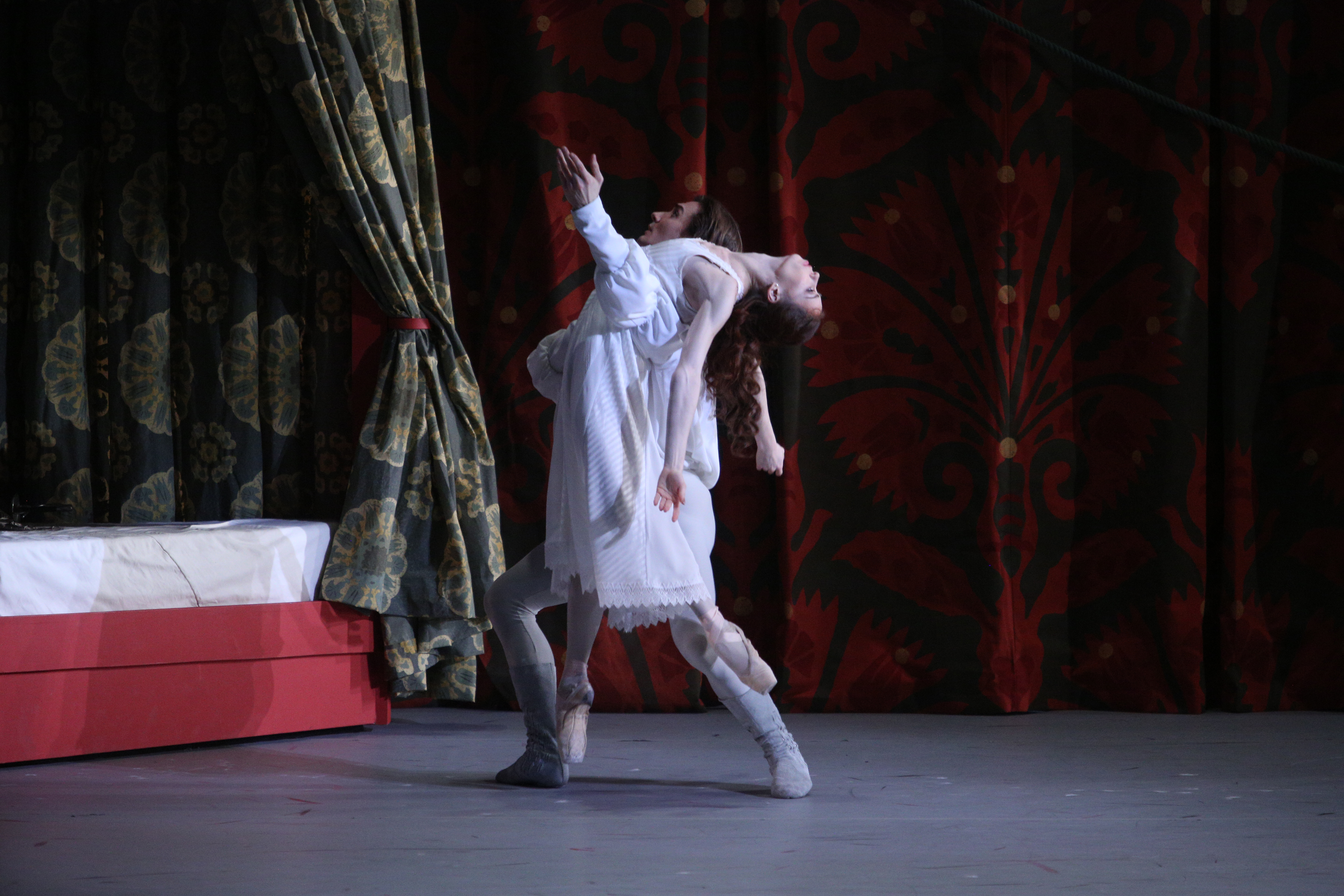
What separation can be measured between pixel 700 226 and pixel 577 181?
1.31ft

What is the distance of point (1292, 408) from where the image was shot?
3.02 m

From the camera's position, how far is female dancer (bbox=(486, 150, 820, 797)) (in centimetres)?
203

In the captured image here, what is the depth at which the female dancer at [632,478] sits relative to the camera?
2027mm

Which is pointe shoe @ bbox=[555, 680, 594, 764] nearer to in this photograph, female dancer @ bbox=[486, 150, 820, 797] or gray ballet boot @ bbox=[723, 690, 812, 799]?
female dancer @ bbox=[486, 150, 820, 797]

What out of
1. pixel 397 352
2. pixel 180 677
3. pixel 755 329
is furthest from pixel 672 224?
pixel 180 677

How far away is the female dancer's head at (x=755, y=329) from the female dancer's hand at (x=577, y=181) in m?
0.37

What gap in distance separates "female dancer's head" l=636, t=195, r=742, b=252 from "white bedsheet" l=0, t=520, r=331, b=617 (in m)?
1.08

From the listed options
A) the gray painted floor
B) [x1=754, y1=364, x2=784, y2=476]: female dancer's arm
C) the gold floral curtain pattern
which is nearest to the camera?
the gray painted floor

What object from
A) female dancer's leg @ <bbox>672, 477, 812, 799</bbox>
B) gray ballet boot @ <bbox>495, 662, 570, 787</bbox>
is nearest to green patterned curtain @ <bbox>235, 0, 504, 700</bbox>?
gray ballet boot @ <bbox>495, 662, 570, 787</bbox>

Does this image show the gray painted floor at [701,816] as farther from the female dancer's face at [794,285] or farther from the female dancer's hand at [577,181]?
the female dancer's hand at [577,181]

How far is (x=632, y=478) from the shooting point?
6.79 ft

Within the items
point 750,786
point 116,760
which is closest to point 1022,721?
point 750,786

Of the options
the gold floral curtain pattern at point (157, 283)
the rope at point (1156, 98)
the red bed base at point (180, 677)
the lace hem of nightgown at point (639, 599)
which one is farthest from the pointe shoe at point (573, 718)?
the rope at point (1156, 98)

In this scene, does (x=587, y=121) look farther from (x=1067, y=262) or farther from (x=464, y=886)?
(x=464, y=886)
